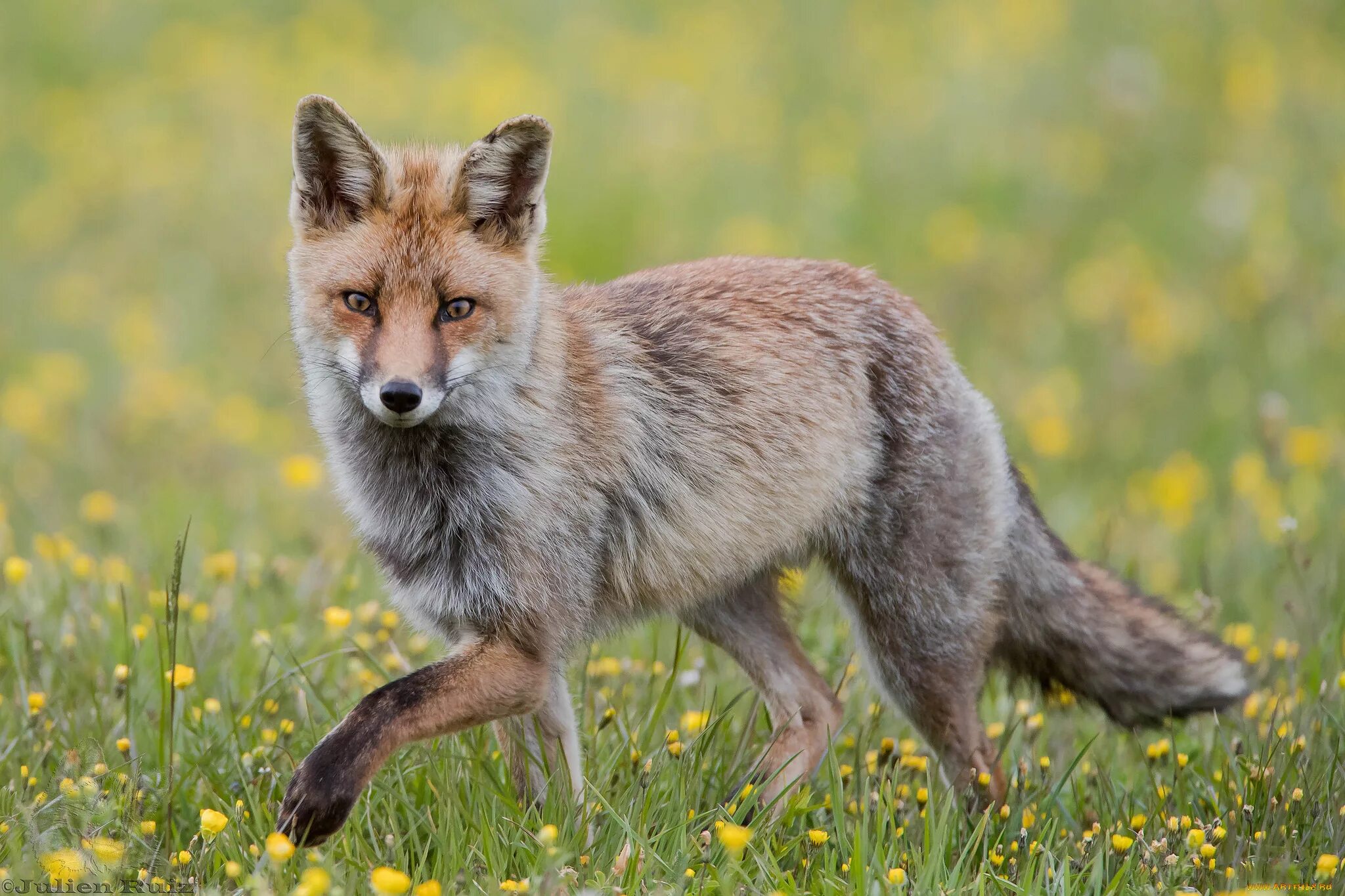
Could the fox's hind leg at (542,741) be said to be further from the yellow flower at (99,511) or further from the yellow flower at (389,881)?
the yellow flower at (99,511)

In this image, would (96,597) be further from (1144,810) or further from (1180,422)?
(1180,422)

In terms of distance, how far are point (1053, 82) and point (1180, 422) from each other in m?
4.25

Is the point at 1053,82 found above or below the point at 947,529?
above

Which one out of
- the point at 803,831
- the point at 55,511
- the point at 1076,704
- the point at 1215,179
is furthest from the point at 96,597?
the point at 1215,179

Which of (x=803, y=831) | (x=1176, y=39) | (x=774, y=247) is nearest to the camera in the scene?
(x=803, y=831)

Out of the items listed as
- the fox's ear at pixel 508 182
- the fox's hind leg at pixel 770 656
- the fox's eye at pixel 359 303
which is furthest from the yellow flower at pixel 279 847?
the fox's hind leg at pixel 770 656

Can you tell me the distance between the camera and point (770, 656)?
16.4ft

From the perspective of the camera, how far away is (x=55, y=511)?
7.33 meters

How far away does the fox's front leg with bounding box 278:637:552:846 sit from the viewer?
11.0 ft

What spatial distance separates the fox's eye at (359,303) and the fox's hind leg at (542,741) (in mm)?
1207

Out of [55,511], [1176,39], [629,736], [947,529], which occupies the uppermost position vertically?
[1176,39]

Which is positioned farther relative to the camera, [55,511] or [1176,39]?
[1176,39]

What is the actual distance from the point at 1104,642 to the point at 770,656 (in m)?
1.22

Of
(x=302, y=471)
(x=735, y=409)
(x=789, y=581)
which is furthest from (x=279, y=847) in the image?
(x=302, y=471)
